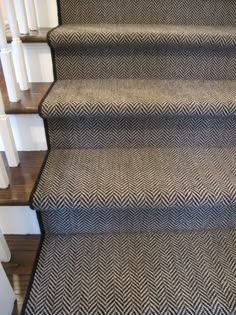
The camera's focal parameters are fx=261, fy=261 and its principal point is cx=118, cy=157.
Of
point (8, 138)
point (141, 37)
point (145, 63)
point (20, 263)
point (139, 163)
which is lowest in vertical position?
point (20, 263)

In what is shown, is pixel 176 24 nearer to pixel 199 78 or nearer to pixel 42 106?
pixel 199 78

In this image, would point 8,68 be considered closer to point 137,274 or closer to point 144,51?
point 144,51

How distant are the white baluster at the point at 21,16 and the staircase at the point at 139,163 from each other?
0.38ft

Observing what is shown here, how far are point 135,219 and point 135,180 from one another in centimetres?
14

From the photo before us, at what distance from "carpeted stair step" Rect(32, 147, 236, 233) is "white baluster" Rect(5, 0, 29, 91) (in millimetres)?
307

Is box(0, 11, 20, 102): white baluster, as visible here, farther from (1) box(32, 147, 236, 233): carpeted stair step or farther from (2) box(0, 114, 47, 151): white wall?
(1) box(32, 147, 236, 233): carpeted stair step

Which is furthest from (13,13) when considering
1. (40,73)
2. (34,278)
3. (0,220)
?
(34,278)

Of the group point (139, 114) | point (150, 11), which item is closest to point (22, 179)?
point (139, 114)

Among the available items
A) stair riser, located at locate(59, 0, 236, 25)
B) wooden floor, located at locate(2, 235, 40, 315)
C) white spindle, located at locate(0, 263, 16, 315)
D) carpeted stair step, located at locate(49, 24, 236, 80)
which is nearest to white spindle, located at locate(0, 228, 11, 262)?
wooden floor, located at locate(2, 235, 40, 315)

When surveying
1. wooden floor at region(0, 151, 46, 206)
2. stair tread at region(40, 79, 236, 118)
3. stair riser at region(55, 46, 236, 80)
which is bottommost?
wooden floor at region(0, 151, 46, 206)

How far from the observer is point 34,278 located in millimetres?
780

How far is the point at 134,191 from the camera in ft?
2.75

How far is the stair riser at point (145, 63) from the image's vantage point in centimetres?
109

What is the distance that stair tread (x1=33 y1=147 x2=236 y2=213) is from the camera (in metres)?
0.82
